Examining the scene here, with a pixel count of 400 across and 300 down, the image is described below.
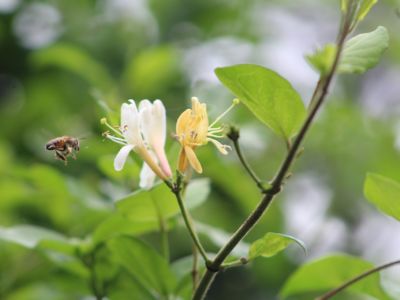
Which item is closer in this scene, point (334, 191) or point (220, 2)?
point (334, 191)

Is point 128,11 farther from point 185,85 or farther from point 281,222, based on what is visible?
point 281,222

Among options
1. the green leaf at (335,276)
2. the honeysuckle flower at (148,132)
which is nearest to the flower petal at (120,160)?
the honeysuckle flower at (148,132)

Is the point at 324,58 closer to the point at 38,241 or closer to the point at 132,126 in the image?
the point at 132,126

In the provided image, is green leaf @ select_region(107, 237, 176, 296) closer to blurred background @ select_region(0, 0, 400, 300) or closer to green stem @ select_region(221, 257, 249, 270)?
green stem @ select_region(221, 257, 249, 270)

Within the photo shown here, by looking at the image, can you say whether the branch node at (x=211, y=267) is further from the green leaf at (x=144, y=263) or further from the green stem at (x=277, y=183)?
the green leaf at (x=144, y=263)

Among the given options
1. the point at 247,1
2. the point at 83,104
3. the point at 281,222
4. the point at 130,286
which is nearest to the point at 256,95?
the point at 130,286

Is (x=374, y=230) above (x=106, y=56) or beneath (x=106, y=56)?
beneath

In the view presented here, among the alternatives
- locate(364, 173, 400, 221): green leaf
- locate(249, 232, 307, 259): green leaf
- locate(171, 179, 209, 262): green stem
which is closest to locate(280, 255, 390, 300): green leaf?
locate(364, 173, 400, 221): green leaf
